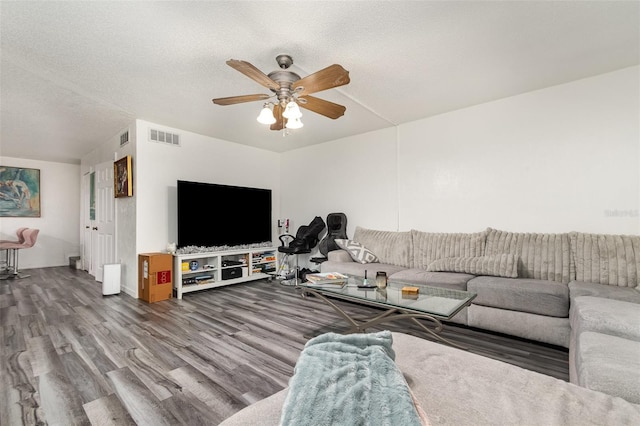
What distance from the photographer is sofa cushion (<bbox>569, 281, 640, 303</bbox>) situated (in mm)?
2136

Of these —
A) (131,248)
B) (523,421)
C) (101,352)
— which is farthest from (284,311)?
(523,421)

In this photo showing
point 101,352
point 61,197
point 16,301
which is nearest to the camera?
point 101,352

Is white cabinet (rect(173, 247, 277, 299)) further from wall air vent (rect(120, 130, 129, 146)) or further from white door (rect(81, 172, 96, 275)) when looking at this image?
white door (rect(81, 172, 96, 275))

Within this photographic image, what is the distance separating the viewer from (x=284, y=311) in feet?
10.9

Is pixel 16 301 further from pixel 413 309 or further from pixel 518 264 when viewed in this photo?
pixel 518 264

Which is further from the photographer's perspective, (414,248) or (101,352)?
(414,248)

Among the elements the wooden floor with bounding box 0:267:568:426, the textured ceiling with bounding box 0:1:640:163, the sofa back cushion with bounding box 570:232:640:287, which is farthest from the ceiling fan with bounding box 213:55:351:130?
the sofa back cushion with bounding box 570:232:640:287

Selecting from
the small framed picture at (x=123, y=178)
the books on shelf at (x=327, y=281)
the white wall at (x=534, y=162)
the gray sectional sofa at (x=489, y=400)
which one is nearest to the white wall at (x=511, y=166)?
the white wall at (x=534, y=162)

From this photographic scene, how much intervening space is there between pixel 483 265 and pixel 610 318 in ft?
4.23

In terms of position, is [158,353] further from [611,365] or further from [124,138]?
[124,138]

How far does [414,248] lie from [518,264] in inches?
45.8

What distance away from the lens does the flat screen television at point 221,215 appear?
4191 millimetres

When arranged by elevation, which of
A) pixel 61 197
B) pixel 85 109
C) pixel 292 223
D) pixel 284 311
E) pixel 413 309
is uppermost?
pixel 85 109

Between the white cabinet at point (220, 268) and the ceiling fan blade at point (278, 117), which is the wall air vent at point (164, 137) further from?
the ceiling fan blade at point (278, 117)
